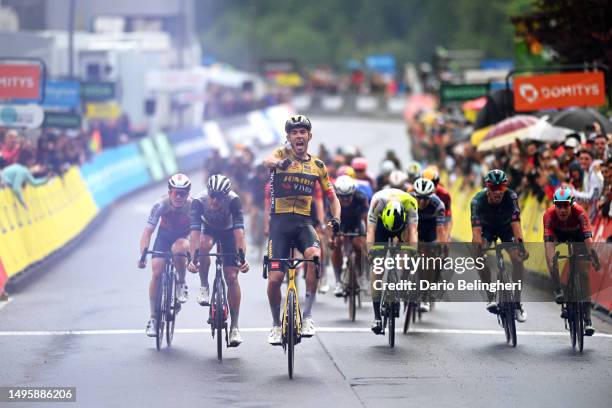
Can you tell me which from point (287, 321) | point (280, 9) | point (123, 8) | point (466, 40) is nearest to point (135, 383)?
point (287, 321)

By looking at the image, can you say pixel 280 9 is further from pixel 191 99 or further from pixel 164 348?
pixel 164 348

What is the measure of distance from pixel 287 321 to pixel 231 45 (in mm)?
100704

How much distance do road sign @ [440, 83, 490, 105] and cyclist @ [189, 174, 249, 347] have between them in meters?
15.3

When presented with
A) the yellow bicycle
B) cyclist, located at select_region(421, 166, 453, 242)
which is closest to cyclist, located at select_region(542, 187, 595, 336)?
cyclist, located at select_region(421, 166, 453, 242)

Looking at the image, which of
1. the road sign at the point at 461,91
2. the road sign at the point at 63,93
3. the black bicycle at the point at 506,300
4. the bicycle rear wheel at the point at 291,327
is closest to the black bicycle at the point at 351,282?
the black bicycle at the point at 506,300

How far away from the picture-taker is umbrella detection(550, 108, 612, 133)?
24500 millimetres

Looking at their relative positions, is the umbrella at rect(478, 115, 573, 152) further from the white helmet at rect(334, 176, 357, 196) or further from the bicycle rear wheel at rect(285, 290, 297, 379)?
the bicycle rear wheel at rect(285, 290, 297, 379)

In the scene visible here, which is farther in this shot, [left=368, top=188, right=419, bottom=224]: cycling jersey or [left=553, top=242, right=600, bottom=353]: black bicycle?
[left=368, top=188, right=419, bottom=224]: cycling jersey

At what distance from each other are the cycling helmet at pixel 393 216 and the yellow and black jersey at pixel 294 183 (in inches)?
60.4

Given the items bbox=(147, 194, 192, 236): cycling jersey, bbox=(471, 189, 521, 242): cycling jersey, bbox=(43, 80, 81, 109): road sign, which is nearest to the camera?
bbox=(147, 194, 192, 236): cycling jersey

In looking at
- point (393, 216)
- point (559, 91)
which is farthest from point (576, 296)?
point (559, 91)

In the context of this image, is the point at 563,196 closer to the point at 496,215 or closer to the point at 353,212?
the point at 496,215

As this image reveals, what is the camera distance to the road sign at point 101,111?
44906mm

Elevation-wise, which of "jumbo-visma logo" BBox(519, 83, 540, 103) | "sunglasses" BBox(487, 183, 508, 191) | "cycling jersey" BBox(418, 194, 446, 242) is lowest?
"cycling jersey" BBox(418, 194, 446, 242)
